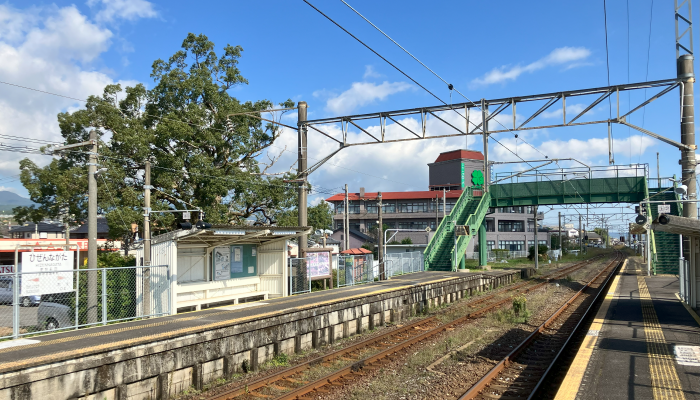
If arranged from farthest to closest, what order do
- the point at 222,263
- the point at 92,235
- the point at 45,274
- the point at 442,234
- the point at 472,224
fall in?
the point at 442,234 → the point at 472,224 → the point at 222,263 → the point at 92,235 → the point at 45,274

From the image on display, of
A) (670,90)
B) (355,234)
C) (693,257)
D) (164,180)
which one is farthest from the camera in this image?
(355,234)

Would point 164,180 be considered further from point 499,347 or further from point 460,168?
point 460,168

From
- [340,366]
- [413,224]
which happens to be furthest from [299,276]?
[413,224]

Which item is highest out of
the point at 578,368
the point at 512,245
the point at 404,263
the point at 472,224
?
the point at 472,224

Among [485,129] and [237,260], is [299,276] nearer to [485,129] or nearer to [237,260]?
[237,260]

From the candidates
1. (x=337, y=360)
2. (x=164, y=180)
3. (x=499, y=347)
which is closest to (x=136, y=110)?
(x=164, y=180)

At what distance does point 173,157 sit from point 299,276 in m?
9.32

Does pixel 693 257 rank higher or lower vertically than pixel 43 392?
higher

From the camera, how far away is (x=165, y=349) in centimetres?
838

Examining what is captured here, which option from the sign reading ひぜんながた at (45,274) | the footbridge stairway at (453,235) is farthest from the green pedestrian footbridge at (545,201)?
the sign reading ひぜんながた at (45,274)

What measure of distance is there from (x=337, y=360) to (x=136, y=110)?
20.8 meters

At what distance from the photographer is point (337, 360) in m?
10.7

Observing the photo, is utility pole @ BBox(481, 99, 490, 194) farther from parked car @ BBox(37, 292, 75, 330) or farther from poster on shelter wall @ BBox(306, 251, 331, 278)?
parked car @ BBox(37, 292, 75, 330)

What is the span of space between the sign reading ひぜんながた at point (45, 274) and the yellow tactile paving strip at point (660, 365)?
11.6 m
